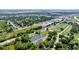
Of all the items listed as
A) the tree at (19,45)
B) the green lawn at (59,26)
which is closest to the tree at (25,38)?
the tree at (19,45)

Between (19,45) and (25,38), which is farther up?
(25,38)

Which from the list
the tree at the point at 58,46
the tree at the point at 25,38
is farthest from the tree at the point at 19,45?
the tree at the point at 58,46

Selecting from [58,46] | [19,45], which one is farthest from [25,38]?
[58,46]

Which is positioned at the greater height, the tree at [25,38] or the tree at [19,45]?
the tree at [25,38]
